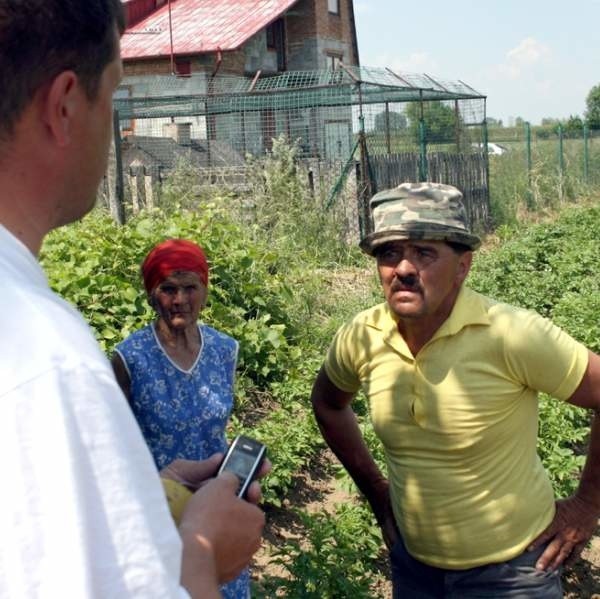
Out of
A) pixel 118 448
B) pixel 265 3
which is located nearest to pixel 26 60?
pixel 118 448

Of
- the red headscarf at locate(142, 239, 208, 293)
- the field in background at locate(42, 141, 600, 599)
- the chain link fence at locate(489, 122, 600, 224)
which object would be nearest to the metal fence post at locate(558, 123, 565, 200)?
the chain link fence at locate(489, 122, 600, 224)

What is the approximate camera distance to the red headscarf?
13.0 ft

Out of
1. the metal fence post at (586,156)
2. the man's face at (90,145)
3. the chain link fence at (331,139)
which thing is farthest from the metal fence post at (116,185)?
the metal fence post at (586,156)

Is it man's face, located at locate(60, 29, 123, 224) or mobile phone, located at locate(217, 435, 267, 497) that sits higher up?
man's face, located at locate(60, 29, 123, 224)

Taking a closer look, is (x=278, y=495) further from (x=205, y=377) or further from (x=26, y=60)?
(x=26, y=60)

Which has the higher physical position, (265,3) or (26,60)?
(265,3)

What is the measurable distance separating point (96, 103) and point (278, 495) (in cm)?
445

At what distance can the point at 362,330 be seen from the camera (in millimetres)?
3135

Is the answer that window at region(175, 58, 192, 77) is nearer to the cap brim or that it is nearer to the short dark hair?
the cap brim

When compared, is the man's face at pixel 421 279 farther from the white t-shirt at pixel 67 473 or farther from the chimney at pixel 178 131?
the chimney at pixel 178 131

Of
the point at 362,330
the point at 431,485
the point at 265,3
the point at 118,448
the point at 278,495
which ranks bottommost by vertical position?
the point at 278,495

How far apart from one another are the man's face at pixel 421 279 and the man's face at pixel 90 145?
1.67m

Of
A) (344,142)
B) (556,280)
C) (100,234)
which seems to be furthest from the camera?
(344,142)

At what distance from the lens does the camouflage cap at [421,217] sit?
2934 mm
